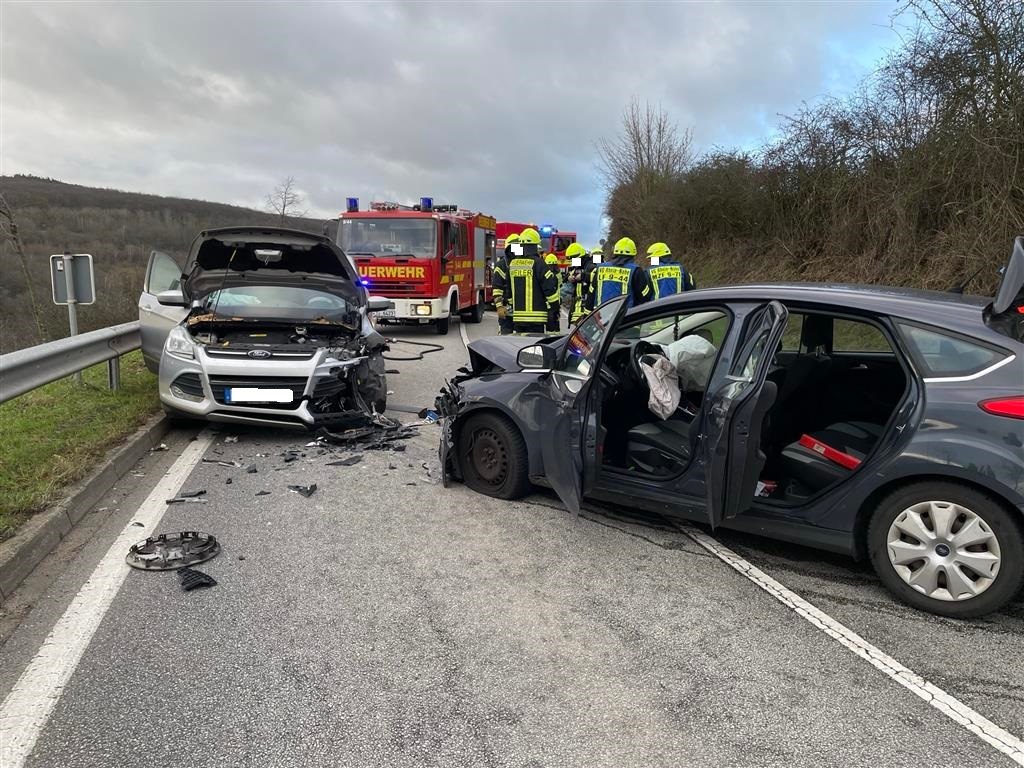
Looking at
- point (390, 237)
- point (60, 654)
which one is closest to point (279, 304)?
point (60, 654)

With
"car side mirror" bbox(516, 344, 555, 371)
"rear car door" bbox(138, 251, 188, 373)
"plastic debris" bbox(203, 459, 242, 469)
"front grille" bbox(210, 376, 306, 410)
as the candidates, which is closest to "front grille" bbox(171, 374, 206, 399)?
"front grille" bbox(210, 376, 306, 410)

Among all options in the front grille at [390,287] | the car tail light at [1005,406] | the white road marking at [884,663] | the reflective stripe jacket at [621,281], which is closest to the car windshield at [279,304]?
the reflective stripe jacket at [621,281]

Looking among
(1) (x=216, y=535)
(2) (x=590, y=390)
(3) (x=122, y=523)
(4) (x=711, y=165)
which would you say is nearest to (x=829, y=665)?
(2) (x=590, y=390)

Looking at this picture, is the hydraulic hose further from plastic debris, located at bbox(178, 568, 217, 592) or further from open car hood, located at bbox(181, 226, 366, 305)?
plastic debris, located at bbox(178, 568, 217, 592)

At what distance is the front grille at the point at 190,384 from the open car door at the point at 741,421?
4387 mm

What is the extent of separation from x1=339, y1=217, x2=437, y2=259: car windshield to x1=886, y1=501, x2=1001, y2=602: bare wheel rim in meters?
11.7

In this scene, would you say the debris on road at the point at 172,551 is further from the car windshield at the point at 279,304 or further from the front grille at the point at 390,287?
the front grille at the point at 390,287

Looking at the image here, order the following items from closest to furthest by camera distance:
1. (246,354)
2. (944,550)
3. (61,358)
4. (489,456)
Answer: (944,550) < (489,456) < (61,358) < (246,354)

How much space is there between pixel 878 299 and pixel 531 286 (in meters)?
6.21

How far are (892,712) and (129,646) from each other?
299cm

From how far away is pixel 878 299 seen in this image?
350 cm

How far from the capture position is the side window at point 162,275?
796 centimetres

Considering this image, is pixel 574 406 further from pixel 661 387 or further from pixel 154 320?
pixel 154 320

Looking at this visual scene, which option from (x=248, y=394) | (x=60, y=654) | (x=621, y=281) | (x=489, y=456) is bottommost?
(x=60, y=654)
